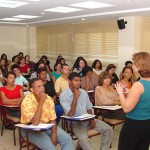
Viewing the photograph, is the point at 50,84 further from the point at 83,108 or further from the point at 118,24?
the point at 118,24

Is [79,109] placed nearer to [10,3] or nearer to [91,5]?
[91,5]

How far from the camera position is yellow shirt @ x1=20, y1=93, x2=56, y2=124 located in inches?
125

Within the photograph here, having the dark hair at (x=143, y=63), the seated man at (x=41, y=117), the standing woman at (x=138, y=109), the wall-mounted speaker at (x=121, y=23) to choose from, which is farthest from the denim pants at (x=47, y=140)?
the wall-mounted speaker at (x=121, y=23)

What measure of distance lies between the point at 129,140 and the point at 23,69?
7.38 m

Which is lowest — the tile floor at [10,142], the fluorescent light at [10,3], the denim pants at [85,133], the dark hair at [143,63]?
the tile floor at [10,142]

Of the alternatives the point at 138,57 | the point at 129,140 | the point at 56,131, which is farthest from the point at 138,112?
the point at 56,131

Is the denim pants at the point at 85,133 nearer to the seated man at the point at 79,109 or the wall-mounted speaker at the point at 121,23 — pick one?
the seated man at the point at 79,109

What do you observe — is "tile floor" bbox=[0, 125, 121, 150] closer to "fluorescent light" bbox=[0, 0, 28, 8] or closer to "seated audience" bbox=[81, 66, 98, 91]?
"seated audience" bbox=[81, 66, 98, 91]

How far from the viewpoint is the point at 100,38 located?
30.2 feet

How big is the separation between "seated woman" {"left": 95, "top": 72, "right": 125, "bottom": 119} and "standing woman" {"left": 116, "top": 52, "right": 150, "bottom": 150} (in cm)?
192

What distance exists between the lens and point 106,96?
445 centimetres

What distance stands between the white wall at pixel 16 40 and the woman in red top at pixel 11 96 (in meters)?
7.55

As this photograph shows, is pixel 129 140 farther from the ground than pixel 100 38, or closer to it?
closer to it

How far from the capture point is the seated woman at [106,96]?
4305mm
